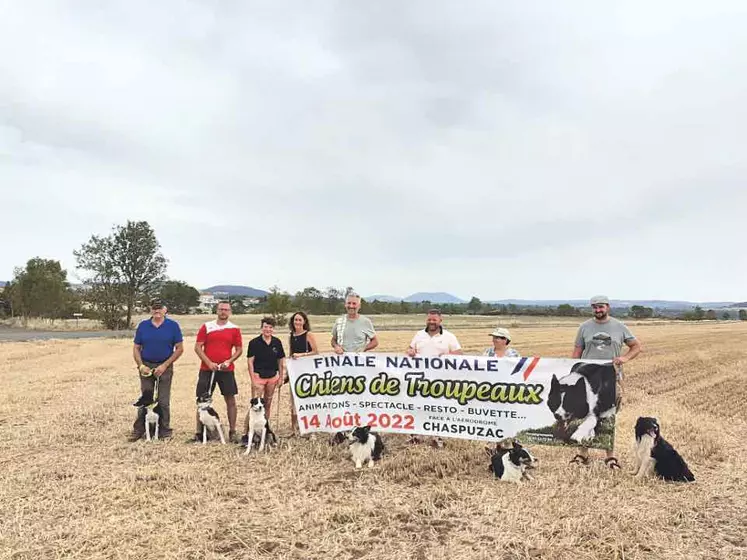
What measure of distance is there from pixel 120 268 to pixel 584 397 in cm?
4509

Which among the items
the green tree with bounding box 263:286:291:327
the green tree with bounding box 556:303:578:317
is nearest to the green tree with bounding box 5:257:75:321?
the green tree with bounding box 263:286:291:327

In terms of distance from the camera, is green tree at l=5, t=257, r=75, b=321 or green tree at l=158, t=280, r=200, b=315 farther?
green tree at l=158, t=280, r=200, b=315

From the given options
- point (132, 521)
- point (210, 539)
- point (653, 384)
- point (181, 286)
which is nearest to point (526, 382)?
point (210, 539)

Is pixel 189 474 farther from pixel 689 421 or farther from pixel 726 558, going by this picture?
pixel 689 421

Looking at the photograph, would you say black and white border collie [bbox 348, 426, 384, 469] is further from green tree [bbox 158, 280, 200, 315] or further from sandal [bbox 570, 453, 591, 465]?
green tree [bbox 158, 280, 200, 315]

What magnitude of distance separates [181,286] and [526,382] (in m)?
90.7

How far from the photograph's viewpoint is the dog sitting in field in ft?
25.2

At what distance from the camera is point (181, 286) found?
90438 millimetres

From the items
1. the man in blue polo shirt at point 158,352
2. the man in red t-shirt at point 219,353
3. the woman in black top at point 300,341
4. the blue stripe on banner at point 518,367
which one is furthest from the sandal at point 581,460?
the man in blue polo shirt at point 158,352

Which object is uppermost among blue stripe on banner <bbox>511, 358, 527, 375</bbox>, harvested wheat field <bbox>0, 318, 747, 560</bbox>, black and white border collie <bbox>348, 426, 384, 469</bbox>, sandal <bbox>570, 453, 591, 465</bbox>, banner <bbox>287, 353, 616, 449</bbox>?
blue stripe on banner <bbox>511, 358, 527, 375</bbox>

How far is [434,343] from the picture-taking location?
734cm

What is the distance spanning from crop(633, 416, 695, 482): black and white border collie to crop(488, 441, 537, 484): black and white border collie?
1254mm

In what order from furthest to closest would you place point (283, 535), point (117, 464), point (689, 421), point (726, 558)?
point (689, 421), point (117, 464), point (283, 535), point (726, 558)

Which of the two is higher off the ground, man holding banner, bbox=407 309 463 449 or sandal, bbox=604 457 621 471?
man holding banner, bbox=407 309 463 449
